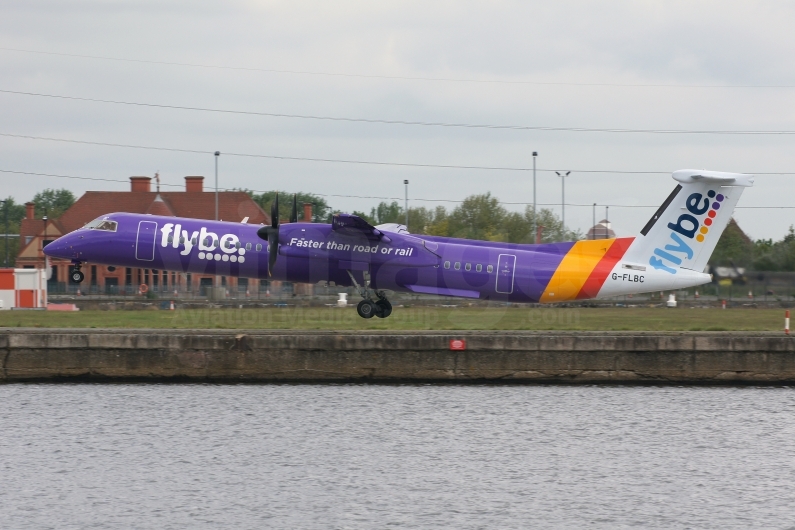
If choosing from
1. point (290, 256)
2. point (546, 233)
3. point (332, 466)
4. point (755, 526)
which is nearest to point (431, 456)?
Result: point (332, 466)

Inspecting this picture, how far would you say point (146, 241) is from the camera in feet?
112

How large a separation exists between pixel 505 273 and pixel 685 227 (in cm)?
620

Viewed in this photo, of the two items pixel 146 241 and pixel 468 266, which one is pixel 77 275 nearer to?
pixel 146 241

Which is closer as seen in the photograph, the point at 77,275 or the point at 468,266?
the point at 468,266

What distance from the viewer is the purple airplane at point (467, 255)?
111 feet

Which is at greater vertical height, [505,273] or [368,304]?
[505,273]

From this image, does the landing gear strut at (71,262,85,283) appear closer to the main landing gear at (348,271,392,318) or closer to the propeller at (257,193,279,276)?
the propeller at (257,193,279,276)

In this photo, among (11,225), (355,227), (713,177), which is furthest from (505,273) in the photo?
(11,225)

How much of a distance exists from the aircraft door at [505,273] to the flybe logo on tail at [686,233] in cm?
468

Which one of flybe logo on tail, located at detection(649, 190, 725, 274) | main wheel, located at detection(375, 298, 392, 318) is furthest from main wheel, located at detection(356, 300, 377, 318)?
flybe logo on tail, located at detection(649, 190, 725, 274)

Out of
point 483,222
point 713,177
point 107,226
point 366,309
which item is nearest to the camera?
point 713,177

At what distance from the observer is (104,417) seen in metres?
28.0

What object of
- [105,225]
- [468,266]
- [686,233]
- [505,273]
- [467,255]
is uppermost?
[105,225]

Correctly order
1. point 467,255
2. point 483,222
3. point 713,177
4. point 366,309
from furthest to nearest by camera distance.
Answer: point 483,222 → point 366,309 → point 467,255 → point 713,177
